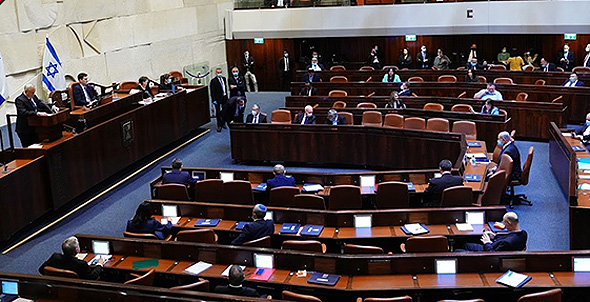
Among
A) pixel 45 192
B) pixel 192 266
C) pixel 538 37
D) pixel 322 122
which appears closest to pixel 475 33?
pixel 538 37

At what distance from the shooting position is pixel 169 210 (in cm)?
939

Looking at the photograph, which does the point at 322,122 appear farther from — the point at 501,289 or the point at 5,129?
the point at 501,289

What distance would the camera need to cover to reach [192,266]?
7469mm

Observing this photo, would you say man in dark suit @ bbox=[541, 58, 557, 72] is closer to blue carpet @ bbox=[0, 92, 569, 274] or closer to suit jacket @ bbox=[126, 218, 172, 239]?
blue carpet @ bbox=[0, 92, 569, 274]

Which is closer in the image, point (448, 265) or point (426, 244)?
point (448, 265)

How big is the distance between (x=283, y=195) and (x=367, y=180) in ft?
4.32

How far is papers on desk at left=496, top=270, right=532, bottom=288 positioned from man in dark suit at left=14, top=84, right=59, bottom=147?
7658 millimetres

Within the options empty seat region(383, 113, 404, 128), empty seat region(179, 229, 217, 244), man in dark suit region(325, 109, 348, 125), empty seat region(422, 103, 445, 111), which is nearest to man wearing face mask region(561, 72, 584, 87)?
empty seat region(422, 103, 445, 111)

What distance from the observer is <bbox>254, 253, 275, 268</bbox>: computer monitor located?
23.9 ft

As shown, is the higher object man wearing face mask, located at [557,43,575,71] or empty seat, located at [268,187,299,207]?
man wearing face mask, located at [557,43,575,71]

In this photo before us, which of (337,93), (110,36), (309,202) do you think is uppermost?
(110,36)

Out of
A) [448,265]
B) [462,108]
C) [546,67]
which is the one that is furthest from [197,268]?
[546,67]

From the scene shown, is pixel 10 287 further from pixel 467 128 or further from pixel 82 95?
pixel 467 128

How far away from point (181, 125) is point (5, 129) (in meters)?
3.85
